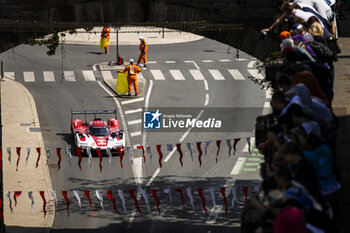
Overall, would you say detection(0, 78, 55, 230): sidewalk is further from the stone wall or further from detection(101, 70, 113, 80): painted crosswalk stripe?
the stone wall

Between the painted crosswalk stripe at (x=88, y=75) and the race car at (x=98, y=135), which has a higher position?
the race car at (x=98, y=135)

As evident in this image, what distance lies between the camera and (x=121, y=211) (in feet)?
117

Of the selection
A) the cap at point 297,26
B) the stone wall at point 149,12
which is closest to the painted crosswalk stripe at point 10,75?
the stone wall at point 149,12

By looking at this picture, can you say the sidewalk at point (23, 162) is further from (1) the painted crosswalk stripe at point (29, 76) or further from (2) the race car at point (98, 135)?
(2) the race car at point (98, 135)

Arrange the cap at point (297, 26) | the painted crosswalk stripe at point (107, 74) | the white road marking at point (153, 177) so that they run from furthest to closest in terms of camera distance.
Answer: the painted crosswalk stripe at point (107, 74), the white road marking at point (153, 177), the cap at point (297, 26)

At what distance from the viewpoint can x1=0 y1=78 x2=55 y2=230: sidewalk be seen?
114 ft

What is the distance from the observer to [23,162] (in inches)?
1608

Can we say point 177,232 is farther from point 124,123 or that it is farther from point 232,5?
point 124,123

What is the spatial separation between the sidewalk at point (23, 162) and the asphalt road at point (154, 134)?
45 centimetres

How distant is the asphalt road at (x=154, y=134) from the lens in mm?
34812

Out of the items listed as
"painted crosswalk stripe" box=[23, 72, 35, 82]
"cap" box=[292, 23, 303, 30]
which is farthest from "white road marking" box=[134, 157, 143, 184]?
"cap" box=[292, 23, 303, 30]

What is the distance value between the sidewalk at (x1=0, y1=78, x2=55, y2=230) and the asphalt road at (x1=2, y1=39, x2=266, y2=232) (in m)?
0.45

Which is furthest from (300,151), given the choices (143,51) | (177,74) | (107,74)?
(177,74)

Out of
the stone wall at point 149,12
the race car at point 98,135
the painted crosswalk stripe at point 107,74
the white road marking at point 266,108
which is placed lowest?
the painted crosswalk stripe at point 107,74
